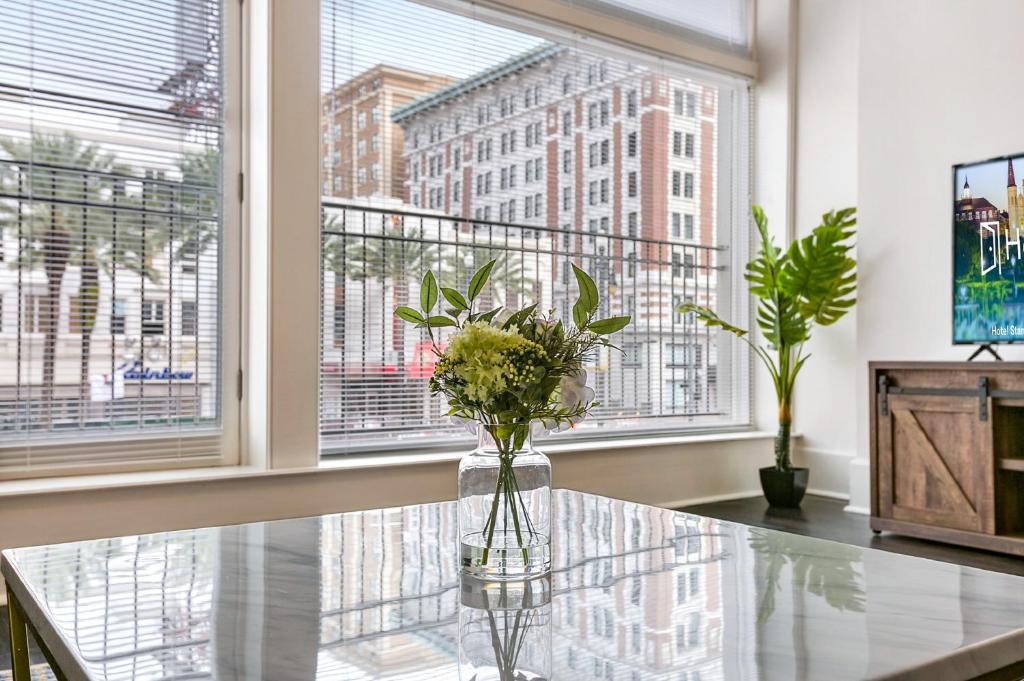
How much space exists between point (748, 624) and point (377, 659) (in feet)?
1.47

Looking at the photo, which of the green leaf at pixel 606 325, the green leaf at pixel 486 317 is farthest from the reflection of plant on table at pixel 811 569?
the green leaf at pixel 486 317

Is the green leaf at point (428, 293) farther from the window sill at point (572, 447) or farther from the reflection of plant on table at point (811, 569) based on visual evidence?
the window sill at point (572, 447)

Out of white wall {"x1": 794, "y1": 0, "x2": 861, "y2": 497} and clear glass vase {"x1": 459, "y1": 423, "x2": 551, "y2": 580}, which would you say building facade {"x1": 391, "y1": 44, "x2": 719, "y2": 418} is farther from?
clear glass vase {"x1": 459, "y1": 423, "x2": 551, "y2": 580}

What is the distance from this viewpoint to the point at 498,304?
4465 mm

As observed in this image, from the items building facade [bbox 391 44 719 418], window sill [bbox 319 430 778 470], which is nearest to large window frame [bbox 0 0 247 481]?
window sill [bbox 319 430 778 470]

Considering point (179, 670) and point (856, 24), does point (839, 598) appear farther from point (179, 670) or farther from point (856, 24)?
point (856, 24)

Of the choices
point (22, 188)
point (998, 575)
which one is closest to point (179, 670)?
point (998, 575)

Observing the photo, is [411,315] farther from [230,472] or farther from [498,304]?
[498,304]

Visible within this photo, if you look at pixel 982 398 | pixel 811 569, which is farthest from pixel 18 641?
pixel 982 398

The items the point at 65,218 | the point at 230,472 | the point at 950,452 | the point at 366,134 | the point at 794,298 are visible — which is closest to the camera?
the point at 65,218

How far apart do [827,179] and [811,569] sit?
445 cm

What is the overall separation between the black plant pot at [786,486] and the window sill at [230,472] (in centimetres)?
65

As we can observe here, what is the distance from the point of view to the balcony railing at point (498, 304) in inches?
157

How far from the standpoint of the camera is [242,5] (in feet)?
12.4
